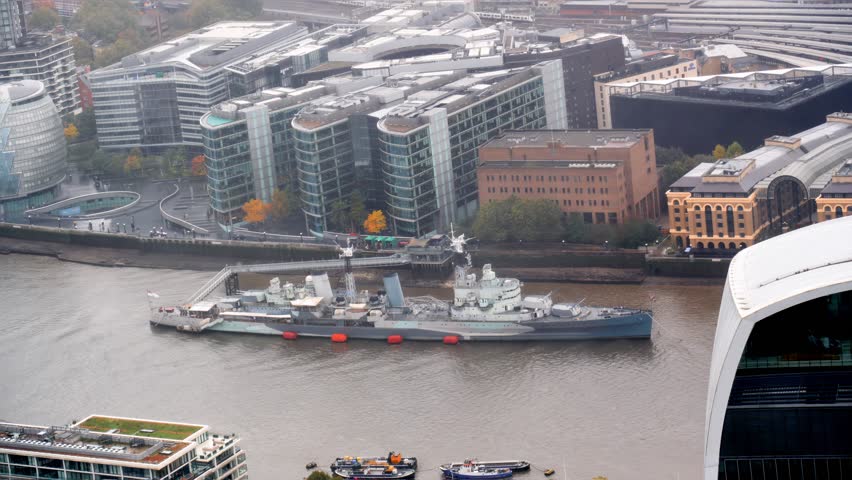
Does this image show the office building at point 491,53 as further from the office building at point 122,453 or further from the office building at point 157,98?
the office building at point 122,453

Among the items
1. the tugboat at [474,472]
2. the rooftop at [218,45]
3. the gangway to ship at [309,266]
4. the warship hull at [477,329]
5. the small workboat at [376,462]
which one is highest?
the rooftop at [218,45]

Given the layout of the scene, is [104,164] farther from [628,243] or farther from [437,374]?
[437,374]

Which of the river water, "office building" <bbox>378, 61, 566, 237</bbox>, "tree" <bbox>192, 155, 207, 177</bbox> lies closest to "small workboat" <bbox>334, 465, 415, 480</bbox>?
the river water

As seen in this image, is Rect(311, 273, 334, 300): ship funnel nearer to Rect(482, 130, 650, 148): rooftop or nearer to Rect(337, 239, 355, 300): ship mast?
Rect(337, 239, 355, 300): ship mast

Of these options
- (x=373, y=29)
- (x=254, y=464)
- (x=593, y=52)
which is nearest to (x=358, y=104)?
(x=593, y=52)

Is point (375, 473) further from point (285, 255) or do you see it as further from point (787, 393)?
point (285, 255)

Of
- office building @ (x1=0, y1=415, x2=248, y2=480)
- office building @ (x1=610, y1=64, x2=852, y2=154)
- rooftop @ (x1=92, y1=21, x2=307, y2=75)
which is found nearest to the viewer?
office building @ (x1=0, y1=415, x2=248, y2=480)

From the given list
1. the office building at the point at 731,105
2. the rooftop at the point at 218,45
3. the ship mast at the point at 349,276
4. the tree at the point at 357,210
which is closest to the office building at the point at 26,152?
the rooftop at the point at 218,45
